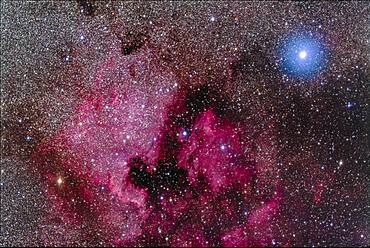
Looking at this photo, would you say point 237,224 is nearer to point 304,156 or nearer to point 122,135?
point 304,156

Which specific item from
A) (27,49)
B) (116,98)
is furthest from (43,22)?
(116,98)

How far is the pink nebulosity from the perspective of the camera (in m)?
5.07

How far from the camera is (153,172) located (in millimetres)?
5125

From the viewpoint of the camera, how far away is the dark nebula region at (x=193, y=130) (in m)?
5.01

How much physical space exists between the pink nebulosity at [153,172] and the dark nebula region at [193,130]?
1 centimetres

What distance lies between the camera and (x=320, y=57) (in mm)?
5020

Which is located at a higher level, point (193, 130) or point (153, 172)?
point (193, 130)

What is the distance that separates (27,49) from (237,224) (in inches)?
111

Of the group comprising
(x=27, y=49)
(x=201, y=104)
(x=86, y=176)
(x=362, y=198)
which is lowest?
(x=362, y=198)

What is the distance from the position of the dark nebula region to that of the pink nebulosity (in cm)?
1

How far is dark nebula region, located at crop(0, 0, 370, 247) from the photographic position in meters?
5.01

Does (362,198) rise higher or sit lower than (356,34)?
lower

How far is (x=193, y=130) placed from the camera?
5.11 metres

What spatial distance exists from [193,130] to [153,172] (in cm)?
60
